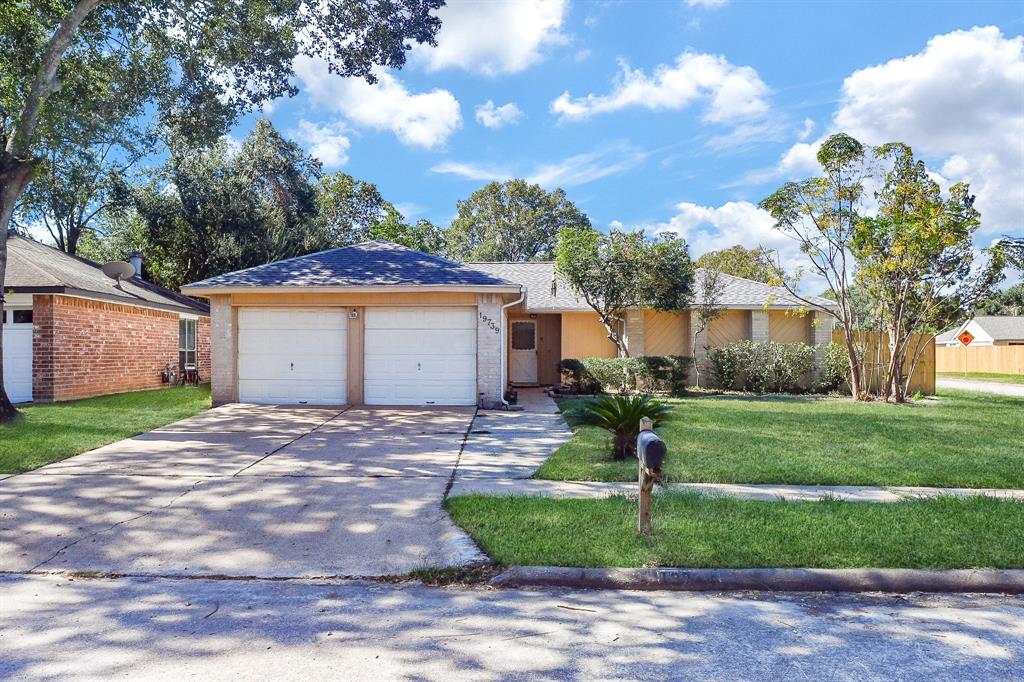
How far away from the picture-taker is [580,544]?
4730 mm

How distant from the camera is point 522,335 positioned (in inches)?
779

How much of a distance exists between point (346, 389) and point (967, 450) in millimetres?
10897

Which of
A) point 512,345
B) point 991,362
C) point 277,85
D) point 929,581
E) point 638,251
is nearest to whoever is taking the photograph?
point 929,581

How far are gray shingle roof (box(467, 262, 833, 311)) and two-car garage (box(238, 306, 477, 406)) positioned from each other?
5373mm

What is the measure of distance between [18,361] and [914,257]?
19.9 metres

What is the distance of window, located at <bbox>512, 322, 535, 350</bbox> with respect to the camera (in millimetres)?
19719

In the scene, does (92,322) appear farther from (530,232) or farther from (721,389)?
(530,232)

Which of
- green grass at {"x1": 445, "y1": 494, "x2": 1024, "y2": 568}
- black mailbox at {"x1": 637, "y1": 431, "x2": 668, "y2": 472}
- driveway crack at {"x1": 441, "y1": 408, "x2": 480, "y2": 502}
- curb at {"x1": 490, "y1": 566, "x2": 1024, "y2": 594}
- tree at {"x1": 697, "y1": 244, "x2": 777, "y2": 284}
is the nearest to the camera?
curb at {"x1": 490, "y1": 566, "x2": 1024, "y2": 594}

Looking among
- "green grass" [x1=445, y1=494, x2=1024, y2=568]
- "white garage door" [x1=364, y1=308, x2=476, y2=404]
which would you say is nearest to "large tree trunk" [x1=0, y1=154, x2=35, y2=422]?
"white garage door" [x1=364, y1=308, x2=476, y2=404]

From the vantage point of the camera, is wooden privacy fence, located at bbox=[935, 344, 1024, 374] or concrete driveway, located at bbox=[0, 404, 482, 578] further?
wooden privacy fence, located at bbox=[935, 344, 1024, 374]

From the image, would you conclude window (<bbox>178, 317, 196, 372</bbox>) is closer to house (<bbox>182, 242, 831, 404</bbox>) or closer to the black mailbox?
house (<bbox>182, 242, 831, 404</bbox>)

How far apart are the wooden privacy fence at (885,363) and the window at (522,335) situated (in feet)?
29.5

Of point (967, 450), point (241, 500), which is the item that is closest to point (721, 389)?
point (967, 450)

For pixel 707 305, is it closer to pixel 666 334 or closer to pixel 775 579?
pixel 666 334
